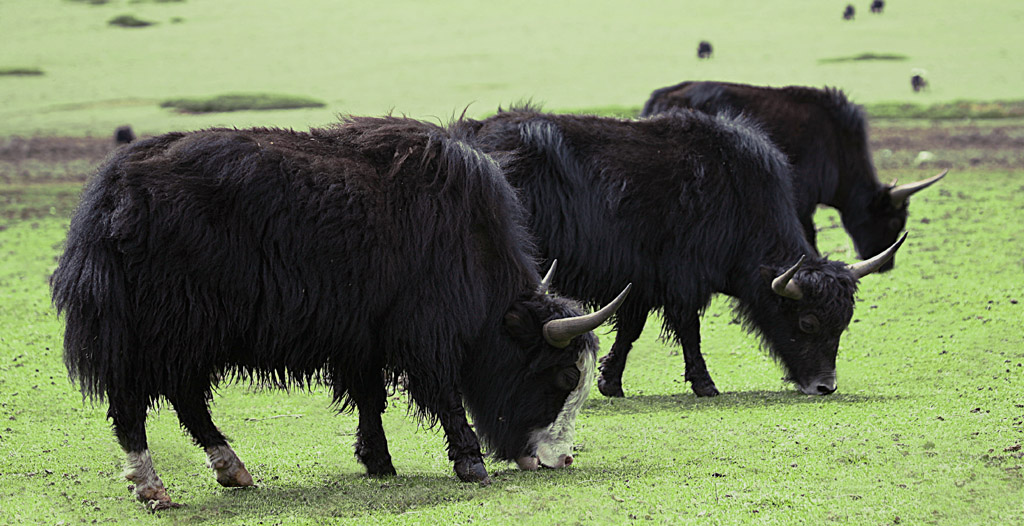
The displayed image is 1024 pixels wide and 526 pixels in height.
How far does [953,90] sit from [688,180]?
60.6 feet

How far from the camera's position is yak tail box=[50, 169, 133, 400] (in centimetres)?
380

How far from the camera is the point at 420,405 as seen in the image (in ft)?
14.1

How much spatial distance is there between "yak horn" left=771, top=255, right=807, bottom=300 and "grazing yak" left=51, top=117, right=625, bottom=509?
1610 mm

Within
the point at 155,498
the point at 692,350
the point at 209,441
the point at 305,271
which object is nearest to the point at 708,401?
the point at 692,350

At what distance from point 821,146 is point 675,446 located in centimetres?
491

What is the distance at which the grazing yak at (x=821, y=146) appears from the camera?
8766 millimetres

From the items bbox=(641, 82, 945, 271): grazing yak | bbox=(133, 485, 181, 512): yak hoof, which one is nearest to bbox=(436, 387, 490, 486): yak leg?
bbox=(133, 485, 181, 512): yak hoof

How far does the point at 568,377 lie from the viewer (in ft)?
14.3

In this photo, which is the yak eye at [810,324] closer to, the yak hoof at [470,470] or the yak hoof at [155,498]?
the yak hoof at [470,470]

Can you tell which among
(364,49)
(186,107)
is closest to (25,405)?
(186,107)

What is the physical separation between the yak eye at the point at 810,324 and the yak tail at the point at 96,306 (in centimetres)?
336

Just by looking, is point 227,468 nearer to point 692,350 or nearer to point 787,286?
point 692,350

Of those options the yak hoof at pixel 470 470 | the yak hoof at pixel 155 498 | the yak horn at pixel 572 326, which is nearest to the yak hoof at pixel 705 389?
the yak horn at pixel 572 326

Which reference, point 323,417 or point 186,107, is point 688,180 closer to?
point 323,417
